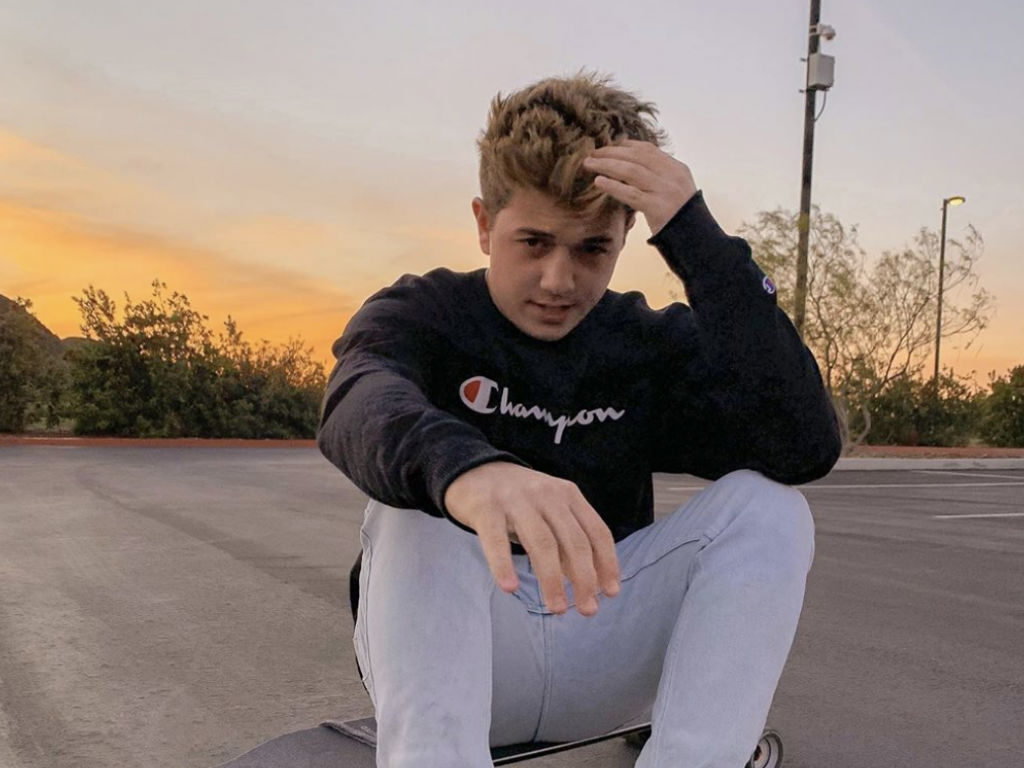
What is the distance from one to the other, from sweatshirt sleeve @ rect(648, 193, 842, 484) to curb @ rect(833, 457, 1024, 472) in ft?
46.7

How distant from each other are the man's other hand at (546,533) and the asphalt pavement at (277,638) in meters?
1.56

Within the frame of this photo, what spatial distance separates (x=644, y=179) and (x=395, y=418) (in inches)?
26.2

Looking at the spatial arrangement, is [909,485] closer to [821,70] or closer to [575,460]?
[821,70]

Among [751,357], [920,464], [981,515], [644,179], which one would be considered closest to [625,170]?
[644,179]

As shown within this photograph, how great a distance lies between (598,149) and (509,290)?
0.32 meters

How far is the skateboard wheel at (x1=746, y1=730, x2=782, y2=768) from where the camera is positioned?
235 cm

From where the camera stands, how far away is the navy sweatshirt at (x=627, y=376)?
178cm

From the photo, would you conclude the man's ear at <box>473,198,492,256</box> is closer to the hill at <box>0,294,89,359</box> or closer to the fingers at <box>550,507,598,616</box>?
the fingers at <box>550,507,598,616</box>

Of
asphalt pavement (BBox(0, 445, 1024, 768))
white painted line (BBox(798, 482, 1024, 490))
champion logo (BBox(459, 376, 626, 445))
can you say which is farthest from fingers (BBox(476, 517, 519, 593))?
white painted line (BBox(798, 482, 1024, 490))

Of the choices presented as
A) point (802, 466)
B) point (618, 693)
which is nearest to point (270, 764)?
point (618, 693)

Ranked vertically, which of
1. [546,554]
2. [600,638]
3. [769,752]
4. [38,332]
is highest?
[38,332]

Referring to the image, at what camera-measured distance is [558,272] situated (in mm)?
1808

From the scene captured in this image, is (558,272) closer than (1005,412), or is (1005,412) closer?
(558,272)

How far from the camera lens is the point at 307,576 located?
5008 millimetres
